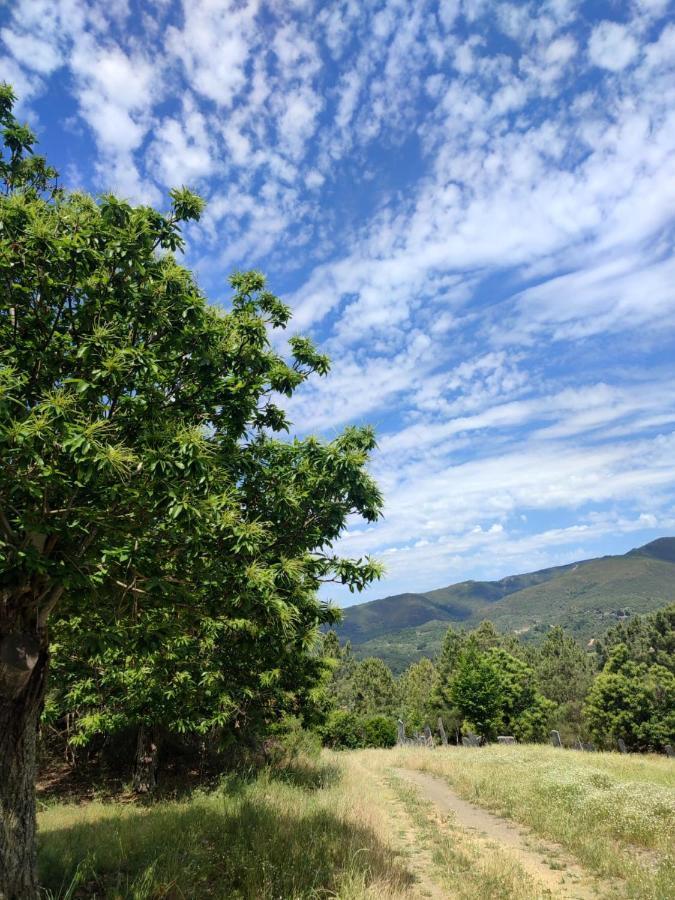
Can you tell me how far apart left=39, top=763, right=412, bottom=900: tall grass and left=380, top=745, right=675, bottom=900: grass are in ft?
12.6

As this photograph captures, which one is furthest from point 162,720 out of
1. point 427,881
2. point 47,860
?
point 427,881

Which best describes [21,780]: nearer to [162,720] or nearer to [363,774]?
A: [162,720]

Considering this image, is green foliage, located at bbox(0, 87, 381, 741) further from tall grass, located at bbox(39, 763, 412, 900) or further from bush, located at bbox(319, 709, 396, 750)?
bush, located at bbox(319, 709, 396, 750)

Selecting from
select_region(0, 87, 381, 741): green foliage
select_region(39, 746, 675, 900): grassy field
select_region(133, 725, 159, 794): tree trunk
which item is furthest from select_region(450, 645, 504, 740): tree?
select_region(0, 87, 381, 741): green foliage

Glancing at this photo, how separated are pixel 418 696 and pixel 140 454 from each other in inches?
3682

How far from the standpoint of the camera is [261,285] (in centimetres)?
1008

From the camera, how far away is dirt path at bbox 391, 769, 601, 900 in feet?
29.7

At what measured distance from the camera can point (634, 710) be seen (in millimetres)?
50188

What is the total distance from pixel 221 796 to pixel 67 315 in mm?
14628

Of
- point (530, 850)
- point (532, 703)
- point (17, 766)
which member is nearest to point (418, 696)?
point (532, 703)

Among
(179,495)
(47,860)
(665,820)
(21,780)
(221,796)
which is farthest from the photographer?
(221,796)

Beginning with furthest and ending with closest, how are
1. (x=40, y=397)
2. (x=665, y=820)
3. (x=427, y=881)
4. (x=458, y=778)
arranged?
(x=458, y=778) < (x=665, y=820) < (x=427, y=881) < (x=40, y=397)

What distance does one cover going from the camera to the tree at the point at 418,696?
70.4 metres

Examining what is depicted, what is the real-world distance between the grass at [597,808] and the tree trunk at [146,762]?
11.1 m
